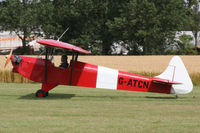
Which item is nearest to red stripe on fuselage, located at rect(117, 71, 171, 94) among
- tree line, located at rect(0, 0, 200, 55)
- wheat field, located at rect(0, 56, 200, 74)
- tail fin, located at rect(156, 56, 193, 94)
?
tail fin, located at rect(156, 56, 193, 94)

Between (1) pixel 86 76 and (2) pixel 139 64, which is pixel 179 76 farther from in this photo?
(2) pixel 139 64

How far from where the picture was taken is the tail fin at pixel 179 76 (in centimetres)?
1284

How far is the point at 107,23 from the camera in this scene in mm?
50688

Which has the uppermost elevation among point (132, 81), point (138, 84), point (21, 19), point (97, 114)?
point (21, 19)

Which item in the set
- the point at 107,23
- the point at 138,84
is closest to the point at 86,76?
the point at 138,84

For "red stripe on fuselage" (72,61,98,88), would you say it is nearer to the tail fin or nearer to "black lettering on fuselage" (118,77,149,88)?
"black lettering on fuselage" (118,77,149,88)

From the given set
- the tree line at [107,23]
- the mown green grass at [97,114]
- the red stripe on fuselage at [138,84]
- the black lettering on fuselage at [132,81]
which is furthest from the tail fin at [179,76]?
the tree line at [107,23]

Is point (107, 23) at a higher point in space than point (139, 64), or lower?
higher

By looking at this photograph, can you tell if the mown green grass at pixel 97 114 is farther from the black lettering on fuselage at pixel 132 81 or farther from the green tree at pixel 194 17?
the green tree at pixel 194 17

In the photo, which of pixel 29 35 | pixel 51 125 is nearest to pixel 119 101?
pixel 51 125

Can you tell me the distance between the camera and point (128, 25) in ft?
167

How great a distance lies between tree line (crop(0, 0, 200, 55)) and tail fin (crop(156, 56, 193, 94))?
35672 mm

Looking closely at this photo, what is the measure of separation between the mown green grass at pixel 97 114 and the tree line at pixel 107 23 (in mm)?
36579

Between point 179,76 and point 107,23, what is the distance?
3844cm
